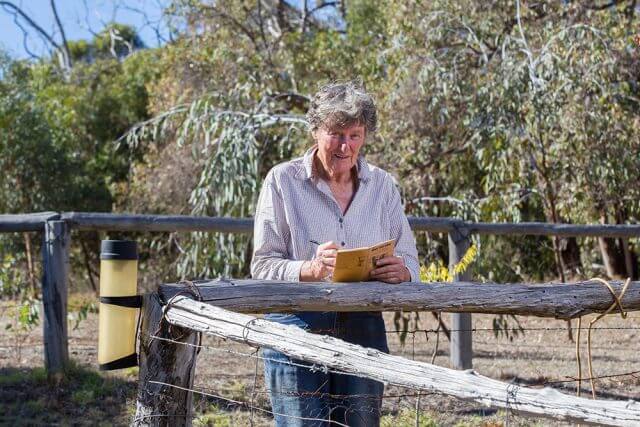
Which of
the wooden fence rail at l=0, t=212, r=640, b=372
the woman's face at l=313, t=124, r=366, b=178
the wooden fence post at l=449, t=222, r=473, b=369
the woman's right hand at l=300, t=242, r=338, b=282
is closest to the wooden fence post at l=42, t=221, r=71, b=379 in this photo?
the wooden fence rail at l=0, t=212, r=640, b=372

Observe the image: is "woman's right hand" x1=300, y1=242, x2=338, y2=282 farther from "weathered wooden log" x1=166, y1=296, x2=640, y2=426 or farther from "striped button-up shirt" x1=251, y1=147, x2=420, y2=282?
"weathered wooden log" x1=166, y1=296, x2=640, y2=426

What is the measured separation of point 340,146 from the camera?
3160mm

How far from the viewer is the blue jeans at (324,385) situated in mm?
2945

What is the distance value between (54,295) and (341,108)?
127 inches

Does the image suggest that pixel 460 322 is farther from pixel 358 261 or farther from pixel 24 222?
pixel 358 261

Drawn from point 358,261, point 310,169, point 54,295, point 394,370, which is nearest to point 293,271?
point 358,261

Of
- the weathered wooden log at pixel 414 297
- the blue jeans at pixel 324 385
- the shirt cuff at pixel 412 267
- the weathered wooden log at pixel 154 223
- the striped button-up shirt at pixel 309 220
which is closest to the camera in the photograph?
the weathered wooden log at pixel 414 297

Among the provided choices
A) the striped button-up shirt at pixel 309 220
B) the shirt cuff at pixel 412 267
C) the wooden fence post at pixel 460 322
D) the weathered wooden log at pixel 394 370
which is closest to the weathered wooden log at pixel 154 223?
the wooden fence post at pixel 460 322

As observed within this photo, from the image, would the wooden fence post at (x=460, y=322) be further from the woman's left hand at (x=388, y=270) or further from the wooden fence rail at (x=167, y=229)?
the woman's left hand at (x=388, y=270)

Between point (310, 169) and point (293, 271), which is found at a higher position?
point (310, 169)

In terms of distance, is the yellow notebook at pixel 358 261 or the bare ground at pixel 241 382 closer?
the yellow notebook at pixel 358 261

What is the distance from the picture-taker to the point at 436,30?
33.2ft

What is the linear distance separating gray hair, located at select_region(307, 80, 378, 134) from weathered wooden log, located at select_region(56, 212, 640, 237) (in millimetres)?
3058

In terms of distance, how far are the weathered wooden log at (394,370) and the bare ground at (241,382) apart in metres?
1.45
